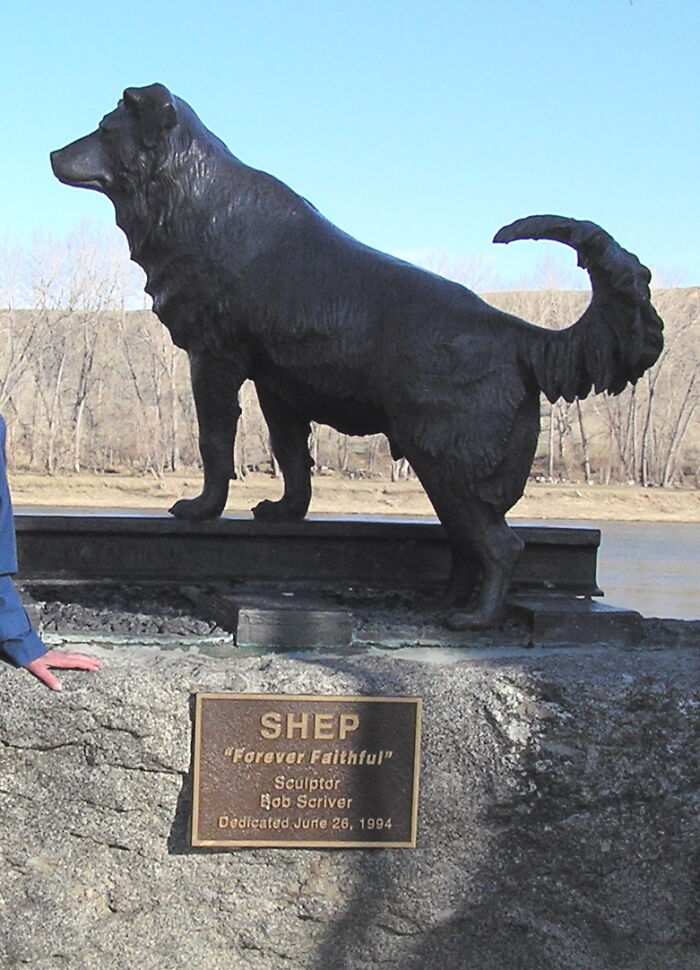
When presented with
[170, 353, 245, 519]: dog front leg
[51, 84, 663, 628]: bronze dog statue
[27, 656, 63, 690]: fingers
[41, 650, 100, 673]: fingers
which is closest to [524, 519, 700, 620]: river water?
[51, 84, 663, 628]: bronze dog statue

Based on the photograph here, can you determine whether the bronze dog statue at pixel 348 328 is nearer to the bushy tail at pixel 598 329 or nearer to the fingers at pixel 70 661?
the bushy tail at pixel 598 329

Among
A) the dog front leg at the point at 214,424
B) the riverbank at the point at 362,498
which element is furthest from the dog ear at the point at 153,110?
the riverbank at the point at 362,498

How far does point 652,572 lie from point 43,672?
241 inches

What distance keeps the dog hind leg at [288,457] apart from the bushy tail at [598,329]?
982 millimetres

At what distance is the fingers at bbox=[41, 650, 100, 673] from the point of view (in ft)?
9.05

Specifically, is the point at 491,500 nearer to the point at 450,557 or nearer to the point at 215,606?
the point at 450,557

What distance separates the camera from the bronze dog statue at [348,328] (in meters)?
3.40

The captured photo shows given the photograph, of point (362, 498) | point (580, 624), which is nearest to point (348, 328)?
point (580, 624)

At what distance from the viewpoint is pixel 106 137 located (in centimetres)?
365

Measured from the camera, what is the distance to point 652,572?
8062mm

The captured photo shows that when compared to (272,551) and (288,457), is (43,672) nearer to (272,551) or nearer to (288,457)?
(272,551)

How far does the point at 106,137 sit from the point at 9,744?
1.99m

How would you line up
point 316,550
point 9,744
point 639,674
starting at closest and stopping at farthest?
point 9,744 < point 639,674 < point 316,550

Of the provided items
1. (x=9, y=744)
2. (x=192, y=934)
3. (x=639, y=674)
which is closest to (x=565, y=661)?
(x=639, y=674)
